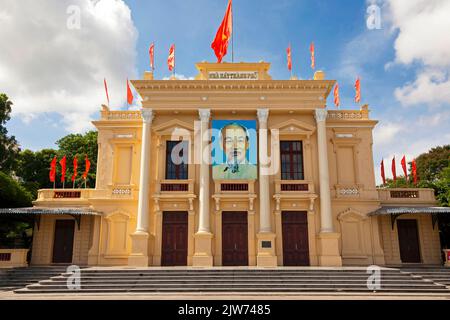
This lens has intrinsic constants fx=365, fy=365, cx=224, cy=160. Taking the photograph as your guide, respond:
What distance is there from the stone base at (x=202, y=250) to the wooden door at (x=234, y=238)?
39.9 inches

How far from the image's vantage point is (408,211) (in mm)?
18344

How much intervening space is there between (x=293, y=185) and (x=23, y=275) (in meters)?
13.8

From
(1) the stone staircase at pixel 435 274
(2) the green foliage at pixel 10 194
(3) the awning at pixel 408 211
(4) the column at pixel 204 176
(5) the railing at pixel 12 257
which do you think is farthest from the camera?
(2) the green foliage at pixel 10 194

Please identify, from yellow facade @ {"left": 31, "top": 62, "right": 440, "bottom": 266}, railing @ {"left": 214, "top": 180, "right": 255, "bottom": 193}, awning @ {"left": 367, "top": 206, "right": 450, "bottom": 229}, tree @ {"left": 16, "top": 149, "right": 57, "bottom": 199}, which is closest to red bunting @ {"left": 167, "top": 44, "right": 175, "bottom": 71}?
yellow facade @ {"left": 31, "top": 62, "right": 440, "bottom": 266}

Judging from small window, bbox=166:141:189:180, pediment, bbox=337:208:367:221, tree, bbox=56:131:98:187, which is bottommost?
pediment, bbox=337:208:367:221

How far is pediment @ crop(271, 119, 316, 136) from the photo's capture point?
20219 millimetres

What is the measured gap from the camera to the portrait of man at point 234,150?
19453mm

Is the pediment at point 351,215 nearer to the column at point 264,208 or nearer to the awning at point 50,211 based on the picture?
the column at point 264,208

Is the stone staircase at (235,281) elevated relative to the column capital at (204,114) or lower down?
lower down

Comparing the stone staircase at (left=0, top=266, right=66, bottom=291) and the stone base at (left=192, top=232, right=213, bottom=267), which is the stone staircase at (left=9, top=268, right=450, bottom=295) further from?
the stone base at (left=192, top=232, right=213, bottom=267)

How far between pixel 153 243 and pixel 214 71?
10.1 metres

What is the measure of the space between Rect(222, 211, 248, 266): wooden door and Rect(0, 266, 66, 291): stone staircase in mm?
7868

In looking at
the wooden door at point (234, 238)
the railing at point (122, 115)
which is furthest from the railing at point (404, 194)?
the railing at point (122, 115)

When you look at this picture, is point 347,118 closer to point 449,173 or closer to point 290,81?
point 290,81
